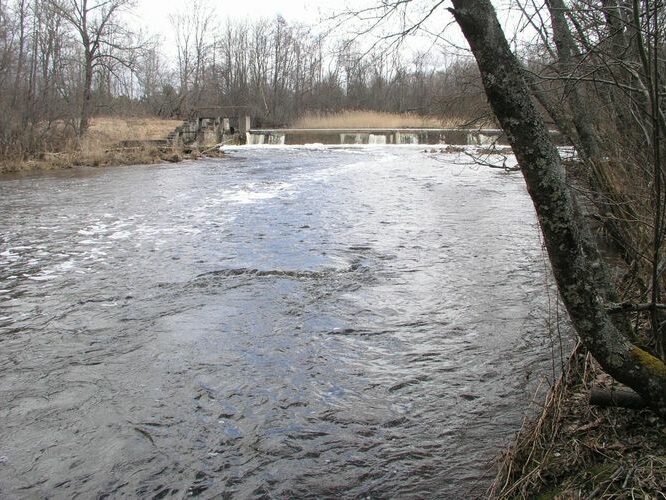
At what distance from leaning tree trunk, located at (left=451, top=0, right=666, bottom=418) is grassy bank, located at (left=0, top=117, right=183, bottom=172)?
24.0m

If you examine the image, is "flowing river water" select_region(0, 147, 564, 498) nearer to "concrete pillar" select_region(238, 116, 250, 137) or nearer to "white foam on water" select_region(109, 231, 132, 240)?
"white foam on water" select_region(109, 231, 132, 240)

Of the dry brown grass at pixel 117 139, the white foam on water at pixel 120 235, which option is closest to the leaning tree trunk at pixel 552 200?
the white foam on water at pixel 120 235

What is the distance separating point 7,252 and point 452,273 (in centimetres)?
748

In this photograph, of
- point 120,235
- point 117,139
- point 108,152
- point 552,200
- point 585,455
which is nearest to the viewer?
point 552,200

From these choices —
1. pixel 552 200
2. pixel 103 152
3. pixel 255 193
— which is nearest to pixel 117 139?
pixel 103 152

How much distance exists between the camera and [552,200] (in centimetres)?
315

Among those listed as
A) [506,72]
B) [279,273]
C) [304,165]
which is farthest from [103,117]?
[506,72]

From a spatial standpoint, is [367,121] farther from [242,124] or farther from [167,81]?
[167,81]

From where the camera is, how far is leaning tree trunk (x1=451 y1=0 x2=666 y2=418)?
10.0 ft

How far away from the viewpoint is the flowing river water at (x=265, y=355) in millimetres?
4043

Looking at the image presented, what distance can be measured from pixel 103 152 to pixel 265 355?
83.0ft

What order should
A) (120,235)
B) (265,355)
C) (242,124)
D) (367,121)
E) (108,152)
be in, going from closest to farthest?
(265,355) < (120,235) < (108,152) < (242,124) < (367,121)

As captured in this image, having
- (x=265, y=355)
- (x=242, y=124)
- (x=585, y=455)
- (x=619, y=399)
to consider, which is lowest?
(x=265, y=355)

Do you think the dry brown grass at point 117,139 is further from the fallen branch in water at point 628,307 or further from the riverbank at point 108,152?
the fallen branch in water at point 628,307
